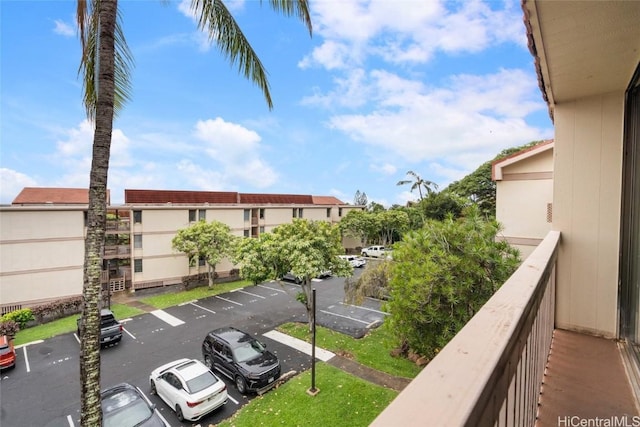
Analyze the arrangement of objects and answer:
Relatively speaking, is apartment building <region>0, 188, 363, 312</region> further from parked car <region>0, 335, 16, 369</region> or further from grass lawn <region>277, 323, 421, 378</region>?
grass lawn <region>277, 323, 421, 378</region>

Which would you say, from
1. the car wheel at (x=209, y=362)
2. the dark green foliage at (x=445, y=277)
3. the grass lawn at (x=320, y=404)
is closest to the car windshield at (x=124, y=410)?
the grass lawn at (x=320, y=404)

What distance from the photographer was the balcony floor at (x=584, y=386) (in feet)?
6.28

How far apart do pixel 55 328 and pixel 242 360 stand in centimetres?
1133

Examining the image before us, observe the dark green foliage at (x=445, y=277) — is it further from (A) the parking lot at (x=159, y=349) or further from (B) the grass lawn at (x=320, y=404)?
(A) the parking lot at (x=159, y=349)

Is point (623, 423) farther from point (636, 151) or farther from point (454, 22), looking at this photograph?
point (454, 22)

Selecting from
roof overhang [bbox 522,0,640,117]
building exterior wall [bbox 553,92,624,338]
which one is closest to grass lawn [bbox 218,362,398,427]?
building exterior wall [bbox 553,92,624,338]

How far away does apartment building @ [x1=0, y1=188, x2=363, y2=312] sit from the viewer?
16156 millimetres

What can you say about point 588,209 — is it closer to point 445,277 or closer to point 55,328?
point 445,277

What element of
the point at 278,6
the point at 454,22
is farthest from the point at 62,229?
the point at 454,22

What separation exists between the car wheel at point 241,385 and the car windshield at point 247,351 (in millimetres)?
459

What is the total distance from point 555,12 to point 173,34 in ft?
31.9

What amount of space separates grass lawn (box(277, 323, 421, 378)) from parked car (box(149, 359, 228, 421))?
164 inches

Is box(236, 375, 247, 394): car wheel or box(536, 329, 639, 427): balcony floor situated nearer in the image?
box(536, 329, 639, 427): balcony floor

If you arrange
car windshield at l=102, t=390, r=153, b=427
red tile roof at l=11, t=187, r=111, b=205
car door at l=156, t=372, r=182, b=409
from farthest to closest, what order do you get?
red tile roof at l=11, t=187, r=111, b=205 < car door at l=156, t=372, r=182, b=409 < car windshield at l=102, t=390, r=153, b=427
